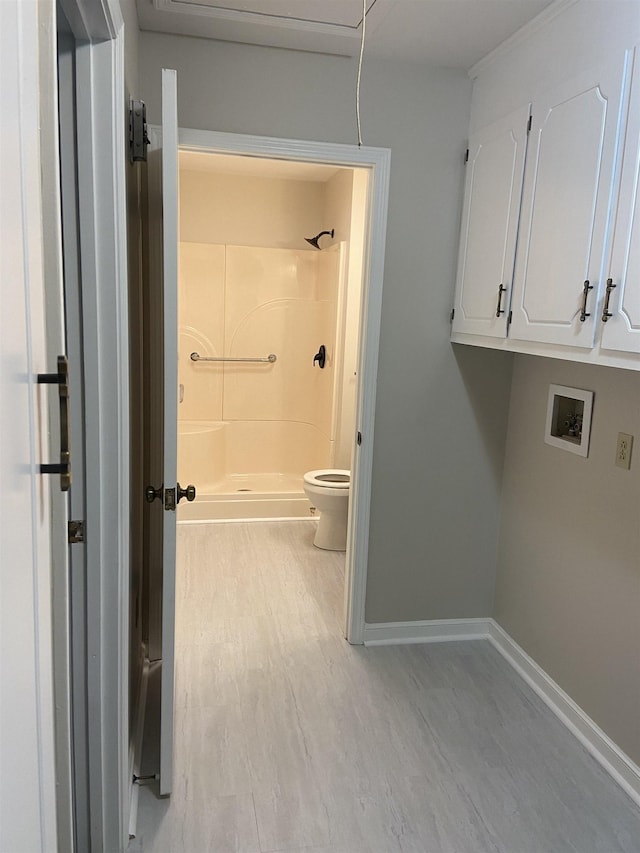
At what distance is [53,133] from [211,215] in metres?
4.12

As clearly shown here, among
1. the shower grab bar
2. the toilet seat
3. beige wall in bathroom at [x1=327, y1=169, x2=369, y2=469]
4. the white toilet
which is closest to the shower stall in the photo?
the shower grab bar

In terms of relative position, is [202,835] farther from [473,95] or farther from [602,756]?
[473,95]

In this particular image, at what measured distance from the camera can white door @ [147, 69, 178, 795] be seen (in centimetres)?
166

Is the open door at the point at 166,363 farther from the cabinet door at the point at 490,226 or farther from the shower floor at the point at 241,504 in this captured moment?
the shower floor at the point at 241,504

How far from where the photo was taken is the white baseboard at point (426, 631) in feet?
9.67

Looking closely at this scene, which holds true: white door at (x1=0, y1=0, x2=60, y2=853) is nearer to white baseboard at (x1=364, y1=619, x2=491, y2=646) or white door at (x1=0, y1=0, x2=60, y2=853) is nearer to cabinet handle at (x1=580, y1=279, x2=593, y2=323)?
cabinet handle at (x1=580, y1=279, x2=593, y2=323)

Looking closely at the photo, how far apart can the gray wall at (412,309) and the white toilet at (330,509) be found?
1.05m

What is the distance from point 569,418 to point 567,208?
0.87 meters

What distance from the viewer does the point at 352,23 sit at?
2207mm

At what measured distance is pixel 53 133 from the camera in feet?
2.91

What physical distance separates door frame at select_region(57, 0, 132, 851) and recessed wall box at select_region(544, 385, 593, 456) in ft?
5.32

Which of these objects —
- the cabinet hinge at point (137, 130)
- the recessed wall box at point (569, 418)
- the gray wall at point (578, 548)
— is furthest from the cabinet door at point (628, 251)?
the cabinet hinge at point (137, 130)

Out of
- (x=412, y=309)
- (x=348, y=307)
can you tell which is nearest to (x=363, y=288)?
(x=412, y=309)

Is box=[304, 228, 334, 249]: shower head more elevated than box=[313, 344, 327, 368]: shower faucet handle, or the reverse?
box=[304, 228, 334, 249]: shower head
